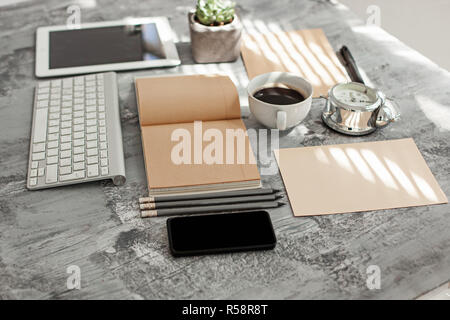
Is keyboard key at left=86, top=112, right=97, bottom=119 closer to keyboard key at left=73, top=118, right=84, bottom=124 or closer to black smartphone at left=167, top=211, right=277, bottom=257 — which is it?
keyboard key at left=73, top=118, right=84, bottom=124

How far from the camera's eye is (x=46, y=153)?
100 centimetres

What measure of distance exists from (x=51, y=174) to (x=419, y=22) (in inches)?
80.4

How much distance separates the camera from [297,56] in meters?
1.30

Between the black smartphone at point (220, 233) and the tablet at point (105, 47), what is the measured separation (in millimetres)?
539

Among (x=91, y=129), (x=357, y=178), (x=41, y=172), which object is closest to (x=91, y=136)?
(x=91, y=129)

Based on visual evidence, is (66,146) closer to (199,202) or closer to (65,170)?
(65,170)

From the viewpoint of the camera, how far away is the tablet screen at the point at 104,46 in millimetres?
1277

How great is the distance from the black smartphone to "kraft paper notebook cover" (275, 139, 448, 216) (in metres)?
0.08

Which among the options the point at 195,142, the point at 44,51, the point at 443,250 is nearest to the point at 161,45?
the point at 44,51

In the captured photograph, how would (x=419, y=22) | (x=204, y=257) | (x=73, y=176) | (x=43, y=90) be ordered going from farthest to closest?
(x=419, y=22) < (x=43, y=90) < (x=73, y=176) < (x=204, y=257)

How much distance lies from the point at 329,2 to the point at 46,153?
999mm

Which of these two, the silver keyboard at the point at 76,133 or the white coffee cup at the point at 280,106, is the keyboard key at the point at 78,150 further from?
the white coffee cup at the point at 280,106

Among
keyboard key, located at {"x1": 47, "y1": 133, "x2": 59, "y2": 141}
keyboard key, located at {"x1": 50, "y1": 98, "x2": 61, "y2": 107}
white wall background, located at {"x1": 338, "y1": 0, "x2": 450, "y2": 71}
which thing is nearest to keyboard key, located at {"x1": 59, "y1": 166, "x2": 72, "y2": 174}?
keyboard key, located at {"x1": 47, "y1": 133, "x2": 59, "y2": 141}
